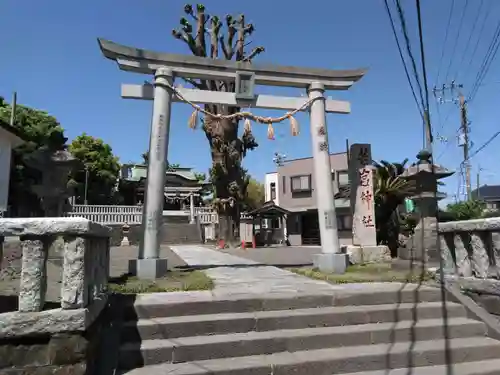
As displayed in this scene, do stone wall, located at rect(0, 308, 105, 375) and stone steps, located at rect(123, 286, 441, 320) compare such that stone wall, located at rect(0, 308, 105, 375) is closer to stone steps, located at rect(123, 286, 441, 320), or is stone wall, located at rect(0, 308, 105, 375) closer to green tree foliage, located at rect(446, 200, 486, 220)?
stone steps, located at rect(123, 286, 441, 320)

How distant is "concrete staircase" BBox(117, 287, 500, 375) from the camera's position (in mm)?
4176

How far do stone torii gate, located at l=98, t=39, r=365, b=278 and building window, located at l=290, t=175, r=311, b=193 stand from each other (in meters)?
23.2

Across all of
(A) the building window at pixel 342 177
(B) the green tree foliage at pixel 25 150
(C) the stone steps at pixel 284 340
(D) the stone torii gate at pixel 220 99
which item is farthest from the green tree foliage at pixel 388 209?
(A) the building window at pixel 342 177

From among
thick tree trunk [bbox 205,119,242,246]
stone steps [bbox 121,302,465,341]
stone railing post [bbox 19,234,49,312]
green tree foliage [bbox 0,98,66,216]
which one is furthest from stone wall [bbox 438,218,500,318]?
green tree foliage [bbox 0,98,66,216]

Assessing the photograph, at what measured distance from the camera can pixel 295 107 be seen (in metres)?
9.48

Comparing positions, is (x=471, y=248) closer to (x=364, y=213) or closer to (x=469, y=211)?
(x=364, y=213)

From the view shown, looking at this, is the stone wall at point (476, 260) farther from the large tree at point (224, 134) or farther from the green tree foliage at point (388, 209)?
the large tree at point (224, 134)

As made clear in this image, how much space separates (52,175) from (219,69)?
4474 millimetres

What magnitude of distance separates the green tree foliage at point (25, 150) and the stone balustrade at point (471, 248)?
17.7 m

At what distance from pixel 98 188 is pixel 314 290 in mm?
32344

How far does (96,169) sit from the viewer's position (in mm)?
33469

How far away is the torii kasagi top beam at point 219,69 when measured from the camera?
27.1 ft

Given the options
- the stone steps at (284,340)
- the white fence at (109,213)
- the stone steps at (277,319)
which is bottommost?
the stone steps at (284,340)

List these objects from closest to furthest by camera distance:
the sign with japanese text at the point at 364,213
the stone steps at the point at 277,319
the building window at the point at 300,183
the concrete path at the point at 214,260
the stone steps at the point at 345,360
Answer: the stone steps at the point at 345,360 < the stone steps at the point at 277,319 < the sign with japanese text at the point at 364,213 < the concrete path at the point at 214,260 < the building window at the point at 300,183
